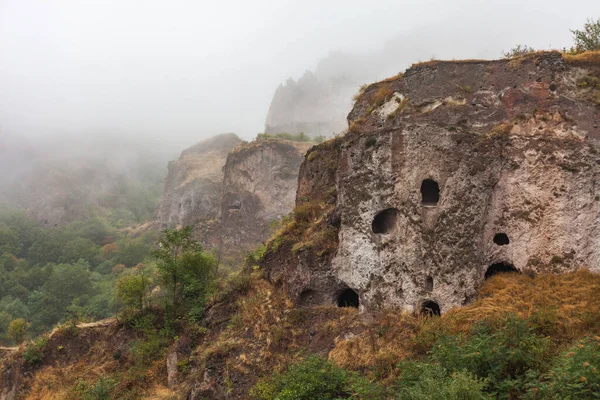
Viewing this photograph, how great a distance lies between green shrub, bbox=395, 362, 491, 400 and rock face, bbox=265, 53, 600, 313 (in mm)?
3863

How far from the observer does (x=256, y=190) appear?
4728 centimetres

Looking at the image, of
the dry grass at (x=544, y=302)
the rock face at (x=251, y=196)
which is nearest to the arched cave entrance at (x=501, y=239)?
the dry grass at (x=544, y=302)

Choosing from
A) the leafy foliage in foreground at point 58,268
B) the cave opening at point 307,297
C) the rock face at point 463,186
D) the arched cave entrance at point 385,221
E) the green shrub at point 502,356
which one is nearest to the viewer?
the green shrub at point 502,356

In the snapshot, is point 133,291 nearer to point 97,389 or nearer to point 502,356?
point 97,389

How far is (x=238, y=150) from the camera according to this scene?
4969 centimetres

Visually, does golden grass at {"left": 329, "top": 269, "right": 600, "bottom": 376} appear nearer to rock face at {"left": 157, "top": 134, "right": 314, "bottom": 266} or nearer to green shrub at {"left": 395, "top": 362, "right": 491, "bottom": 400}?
green shrub at {"left": 395, "top": 362, "right": 491, "bottom": 400}

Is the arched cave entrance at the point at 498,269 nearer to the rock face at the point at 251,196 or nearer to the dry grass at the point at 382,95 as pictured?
the dry grass at the point at 382,95

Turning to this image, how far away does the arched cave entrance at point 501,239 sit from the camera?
12.2 meters

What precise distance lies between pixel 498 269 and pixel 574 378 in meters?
7.18

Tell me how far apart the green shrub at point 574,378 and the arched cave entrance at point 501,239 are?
602 centimetres

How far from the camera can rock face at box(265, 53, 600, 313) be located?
11.4 m

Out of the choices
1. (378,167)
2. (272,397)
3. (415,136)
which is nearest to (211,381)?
(272,397)

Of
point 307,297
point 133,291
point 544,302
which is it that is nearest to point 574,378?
point 544,302

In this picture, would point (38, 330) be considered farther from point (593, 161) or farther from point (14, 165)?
point (14, 165)
